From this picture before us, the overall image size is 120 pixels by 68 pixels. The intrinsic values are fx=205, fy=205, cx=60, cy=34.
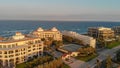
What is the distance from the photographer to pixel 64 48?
2520 inches

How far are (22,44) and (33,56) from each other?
4.53 m

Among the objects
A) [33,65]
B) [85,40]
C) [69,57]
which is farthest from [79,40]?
[33,65]

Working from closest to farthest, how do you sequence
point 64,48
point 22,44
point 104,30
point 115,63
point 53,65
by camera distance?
point 53,65 → point 115,63 → point 22,44 → point 64,48 → point 104,30

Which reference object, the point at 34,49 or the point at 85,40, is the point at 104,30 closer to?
the point at 85,40

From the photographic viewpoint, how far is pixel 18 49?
2035 inches

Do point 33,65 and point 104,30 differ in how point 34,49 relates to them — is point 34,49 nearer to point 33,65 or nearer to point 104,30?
point 33,65

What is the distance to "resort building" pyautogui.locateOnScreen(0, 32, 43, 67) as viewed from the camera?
50.2m

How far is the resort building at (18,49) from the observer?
50.2 m

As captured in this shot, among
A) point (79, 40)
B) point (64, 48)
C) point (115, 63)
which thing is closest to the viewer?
point (115, 63)

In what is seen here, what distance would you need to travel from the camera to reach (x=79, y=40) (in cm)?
7788

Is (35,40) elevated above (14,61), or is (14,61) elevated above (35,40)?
(35,40)

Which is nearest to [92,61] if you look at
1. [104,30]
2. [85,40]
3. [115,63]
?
[115,63]

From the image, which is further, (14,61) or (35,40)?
(35,40)

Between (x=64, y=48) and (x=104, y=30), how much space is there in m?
38.1
